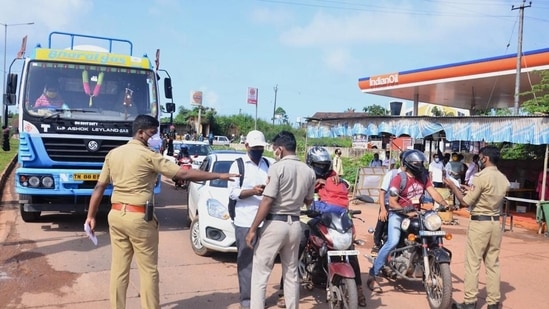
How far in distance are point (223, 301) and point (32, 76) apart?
5457 millimetres

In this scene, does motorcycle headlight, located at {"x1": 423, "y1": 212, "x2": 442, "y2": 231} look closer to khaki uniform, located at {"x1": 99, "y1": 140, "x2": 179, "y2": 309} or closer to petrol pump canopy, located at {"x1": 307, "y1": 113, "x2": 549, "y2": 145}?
khaki uniform, located at {"x1": 99, "y1": 140, "x2": 179, "y2": 309}

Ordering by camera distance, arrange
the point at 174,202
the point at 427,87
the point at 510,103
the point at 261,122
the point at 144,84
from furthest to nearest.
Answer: the point at 261,122, the point at 510,103, the point at 427,87, the point at 174,202, the point at 144,84

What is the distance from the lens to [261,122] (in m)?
71.6

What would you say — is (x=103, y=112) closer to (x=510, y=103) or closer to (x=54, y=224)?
(x=54, y=224)

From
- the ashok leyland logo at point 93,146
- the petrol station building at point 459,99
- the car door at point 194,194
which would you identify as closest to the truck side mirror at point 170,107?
the car door at point 194,194

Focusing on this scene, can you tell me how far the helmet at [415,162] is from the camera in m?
5.74

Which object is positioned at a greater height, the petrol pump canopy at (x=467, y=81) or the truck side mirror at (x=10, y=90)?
the petrol pump canopy at (x=467, y=81)

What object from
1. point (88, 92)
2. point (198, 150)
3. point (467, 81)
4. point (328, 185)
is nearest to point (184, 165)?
point (198, 150)

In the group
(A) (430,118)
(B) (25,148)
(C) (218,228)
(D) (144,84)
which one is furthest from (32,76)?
(A) (430,118)

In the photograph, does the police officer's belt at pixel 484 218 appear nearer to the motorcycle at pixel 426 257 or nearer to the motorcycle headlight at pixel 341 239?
the motorcycle at pixel 426 257

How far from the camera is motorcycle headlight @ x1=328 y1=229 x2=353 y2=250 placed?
5051 millimetres

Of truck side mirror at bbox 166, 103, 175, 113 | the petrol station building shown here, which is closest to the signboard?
the petrol station building

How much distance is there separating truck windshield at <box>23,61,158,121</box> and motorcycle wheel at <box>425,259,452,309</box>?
5.61m

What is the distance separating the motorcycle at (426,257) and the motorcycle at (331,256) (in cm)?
77
